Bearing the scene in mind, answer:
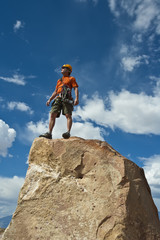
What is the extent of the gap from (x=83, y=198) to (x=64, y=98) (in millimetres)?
3027

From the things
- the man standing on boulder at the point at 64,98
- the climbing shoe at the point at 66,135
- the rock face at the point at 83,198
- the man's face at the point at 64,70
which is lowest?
the rock face at the point at 83,198

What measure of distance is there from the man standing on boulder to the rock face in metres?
1.20

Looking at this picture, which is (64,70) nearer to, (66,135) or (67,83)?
(67,83)

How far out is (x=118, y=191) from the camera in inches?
173

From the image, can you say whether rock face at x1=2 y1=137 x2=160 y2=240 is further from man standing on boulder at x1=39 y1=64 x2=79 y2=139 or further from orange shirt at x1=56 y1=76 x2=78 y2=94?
orange shirt at x1=56 y1=76 x2=78 y2=94

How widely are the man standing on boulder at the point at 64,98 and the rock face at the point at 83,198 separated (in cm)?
120

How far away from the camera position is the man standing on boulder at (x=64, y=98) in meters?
6.29

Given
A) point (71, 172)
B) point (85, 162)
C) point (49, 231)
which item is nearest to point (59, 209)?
point (49, 231)

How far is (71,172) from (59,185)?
0.38m

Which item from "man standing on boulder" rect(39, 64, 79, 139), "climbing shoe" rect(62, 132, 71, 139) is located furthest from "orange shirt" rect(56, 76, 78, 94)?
"climbing shoe" rect(62, 132, 71, 139)

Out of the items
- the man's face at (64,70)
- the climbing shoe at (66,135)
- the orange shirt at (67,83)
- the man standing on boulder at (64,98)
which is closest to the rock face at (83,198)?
the climbing shoe at (66,135)

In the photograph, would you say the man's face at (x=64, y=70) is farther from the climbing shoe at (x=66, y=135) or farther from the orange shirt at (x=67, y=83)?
the climbing shoe at (x=66, y=135)

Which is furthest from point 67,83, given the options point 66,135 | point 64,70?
point 66,135

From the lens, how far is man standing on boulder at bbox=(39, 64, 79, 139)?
20.6 ft
